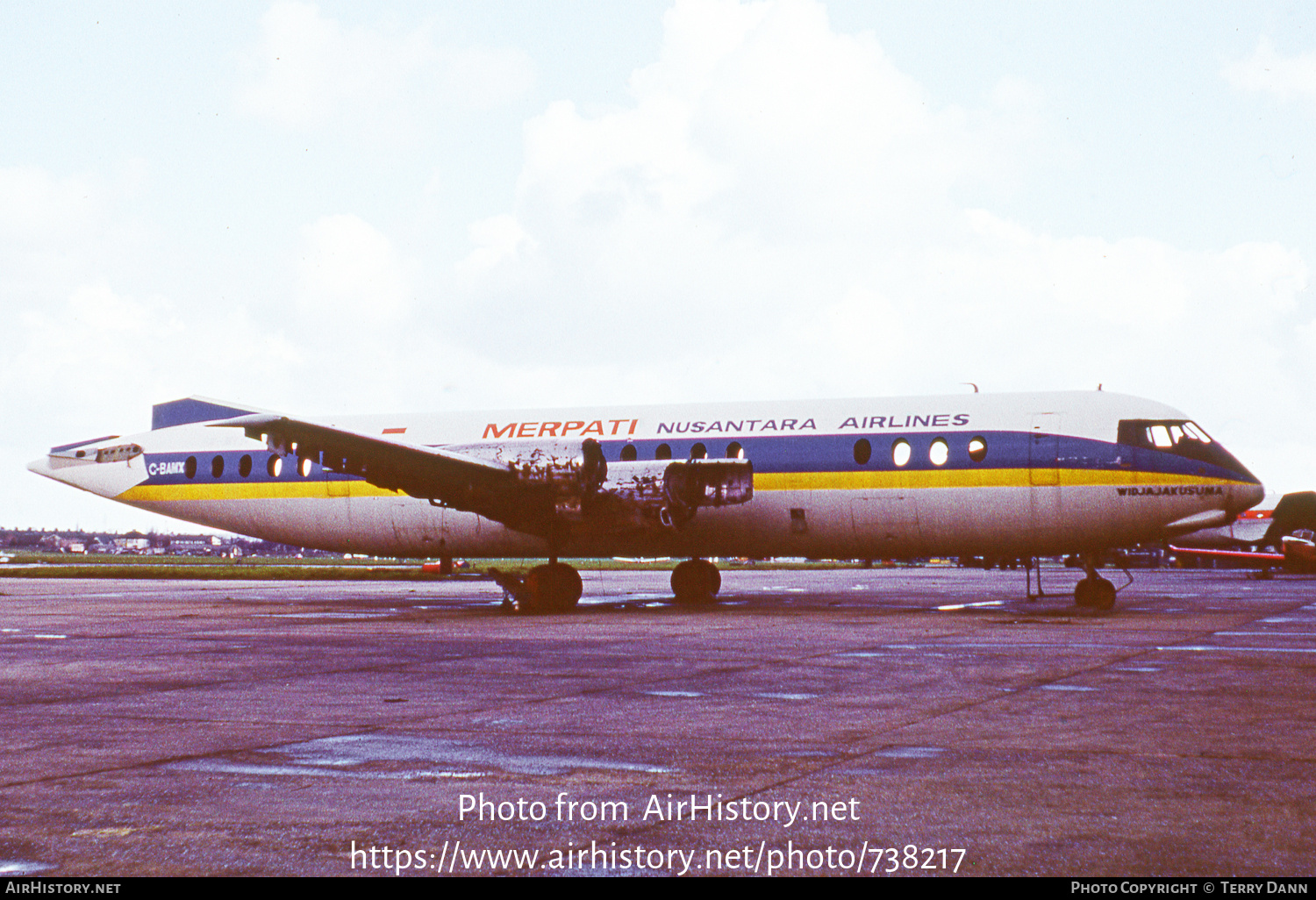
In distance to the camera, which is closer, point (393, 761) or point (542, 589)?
point (393, 761)

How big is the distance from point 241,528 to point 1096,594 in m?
19.8

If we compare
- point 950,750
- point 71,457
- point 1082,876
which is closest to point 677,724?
point 950,750

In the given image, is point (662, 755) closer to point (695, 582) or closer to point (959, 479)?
point (959, 479)

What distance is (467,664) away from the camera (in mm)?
12133

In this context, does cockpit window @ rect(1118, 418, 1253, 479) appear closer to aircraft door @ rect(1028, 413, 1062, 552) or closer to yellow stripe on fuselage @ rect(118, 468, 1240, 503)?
yellow stripe on fuselage @ rect(118, 468, 1240, 503)

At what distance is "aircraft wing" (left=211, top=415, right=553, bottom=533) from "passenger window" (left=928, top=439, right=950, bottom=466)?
764 cm

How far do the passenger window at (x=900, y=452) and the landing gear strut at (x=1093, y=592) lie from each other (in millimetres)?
4105

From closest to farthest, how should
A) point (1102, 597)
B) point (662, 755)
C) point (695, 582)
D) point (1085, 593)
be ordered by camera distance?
point (662, 755)
point (1102, 597)
point (1085, 593)
point (695, 582)

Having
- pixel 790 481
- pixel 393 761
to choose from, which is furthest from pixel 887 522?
pixel 393 761

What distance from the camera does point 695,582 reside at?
84.3ft

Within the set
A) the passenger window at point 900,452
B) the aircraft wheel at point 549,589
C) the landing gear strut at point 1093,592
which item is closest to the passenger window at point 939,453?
the passenger window at point 900,452

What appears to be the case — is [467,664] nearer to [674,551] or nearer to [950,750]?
[950,750]

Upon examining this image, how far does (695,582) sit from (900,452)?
670cm

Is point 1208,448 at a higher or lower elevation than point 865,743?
higher
